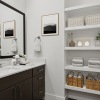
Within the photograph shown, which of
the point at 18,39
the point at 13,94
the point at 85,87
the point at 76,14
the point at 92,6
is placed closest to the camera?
the point at 13,94

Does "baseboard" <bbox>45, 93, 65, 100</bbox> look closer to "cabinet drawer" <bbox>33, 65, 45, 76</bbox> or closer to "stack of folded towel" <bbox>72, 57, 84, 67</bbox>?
"cabinet drawer" <bbox>33, 65, 45, 76</bbox>

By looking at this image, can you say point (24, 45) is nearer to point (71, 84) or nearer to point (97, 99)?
point (71, 84)

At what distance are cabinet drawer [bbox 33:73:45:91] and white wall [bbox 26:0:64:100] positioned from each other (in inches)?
5.5

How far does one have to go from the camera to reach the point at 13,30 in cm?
248

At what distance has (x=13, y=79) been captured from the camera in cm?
169

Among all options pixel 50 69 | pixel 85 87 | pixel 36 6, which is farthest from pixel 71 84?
pixel 36 6

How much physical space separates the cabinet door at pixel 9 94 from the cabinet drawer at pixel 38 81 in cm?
55

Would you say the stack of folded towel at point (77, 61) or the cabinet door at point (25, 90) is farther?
the stack of folded towel at point (77, 61)

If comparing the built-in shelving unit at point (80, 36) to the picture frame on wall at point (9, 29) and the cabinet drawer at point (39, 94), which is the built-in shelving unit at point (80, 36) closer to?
the cabinet drawer at point (39, 94)

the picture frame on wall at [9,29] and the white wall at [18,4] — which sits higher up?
the white wall at [18,4]

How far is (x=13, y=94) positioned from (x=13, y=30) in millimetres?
1352

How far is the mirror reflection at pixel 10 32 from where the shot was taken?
7.29 ft

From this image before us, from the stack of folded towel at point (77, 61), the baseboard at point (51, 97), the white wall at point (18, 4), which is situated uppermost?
the white wall at point (18, 4)

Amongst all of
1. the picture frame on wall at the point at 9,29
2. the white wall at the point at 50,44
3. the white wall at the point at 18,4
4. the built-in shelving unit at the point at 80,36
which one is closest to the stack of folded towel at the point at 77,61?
the built-in shelving unit at the point at 80,36
